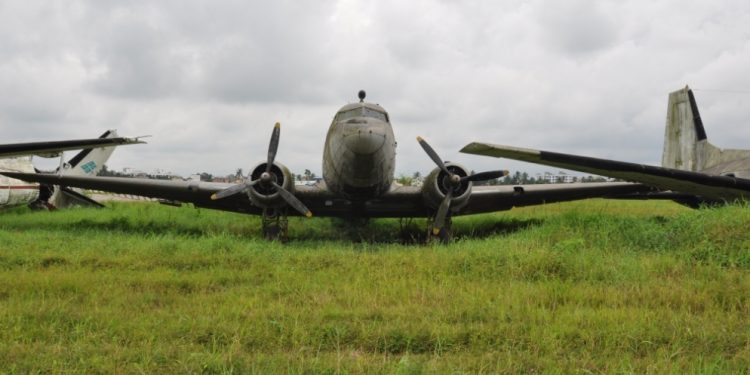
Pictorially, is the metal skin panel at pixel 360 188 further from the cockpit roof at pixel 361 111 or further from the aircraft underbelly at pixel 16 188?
the aircraft underbelly at pixel 16 188

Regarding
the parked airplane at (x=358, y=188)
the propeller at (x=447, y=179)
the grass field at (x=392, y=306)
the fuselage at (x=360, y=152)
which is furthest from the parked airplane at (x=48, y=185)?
the grass field at (x=392, y=306)

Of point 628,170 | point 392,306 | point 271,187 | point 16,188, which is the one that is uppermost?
point 628,170

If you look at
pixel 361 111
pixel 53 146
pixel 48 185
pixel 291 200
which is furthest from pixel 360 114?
pixel 48 185

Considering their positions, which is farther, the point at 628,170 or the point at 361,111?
the point at 361,111

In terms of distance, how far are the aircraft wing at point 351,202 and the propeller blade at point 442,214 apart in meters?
1.22

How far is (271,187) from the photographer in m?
13.3

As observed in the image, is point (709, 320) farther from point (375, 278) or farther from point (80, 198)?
point (80, 198)

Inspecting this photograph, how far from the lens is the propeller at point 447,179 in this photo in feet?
42.0

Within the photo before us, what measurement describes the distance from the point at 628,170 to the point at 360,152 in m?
6.27

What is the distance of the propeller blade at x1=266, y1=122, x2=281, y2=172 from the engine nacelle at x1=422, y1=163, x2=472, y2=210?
3.90m

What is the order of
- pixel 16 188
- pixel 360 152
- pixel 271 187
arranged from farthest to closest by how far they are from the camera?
1. pixel 16 188
2. pixel 271 187
3. pixel 360 152

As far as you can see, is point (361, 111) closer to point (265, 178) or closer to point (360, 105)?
point (360, 105)

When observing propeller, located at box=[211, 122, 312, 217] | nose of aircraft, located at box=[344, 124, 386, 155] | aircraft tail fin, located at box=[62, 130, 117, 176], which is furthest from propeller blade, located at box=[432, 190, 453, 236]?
aircraft tail fin, located at box=[62, 130, 117, 176]

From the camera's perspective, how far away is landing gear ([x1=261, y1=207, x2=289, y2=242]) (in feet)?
44.8
